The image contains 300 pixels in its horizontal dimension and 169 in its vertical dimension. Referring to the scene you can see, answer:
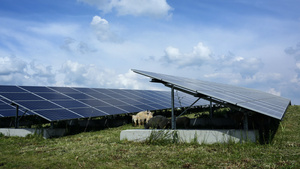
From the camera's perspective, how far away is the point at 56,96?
60.7 feet

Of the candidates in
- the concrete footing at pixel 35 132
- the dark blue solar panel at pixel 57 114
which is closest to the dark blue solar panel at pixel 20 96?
the concrete footing at pixel 35 132

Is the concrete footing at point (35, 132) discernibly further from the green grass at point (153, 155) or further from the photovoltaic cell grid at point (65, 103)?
the green grass at point (153, 155)

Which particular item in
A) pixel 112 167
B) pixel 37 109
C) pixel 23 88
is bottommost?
pixel 112 167

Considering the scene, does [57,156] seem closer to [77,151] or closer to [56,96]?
[77,151]

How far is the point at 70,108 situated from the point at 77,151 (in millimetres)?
6821

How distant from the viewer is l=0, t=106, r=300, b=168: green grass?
8211 mm

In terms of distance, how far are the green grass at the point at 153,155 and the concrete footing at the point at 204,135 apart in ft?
1.14

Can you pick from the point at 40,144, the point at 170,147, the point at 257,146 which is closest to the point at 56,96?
the point at 40,144

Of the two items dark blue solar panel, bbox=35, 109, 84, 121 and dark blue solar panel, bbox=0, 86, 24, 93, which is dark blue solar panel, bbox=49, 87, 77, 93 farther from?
dark blue solar panel, bbox=35, 109, 84, 121

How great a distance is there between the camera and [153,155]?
9.29 metres

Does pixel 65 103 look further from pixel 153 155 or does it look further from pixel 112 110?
pixel 153 155

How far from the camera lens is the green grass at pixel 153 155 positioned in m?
8.21

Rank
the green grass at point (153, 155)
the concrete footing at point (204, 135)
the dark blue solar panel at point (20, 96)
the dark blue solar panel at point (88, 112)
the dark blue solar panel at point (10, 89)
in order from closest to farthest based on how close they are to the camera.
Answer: the green grass at point (153, 155) < the concrete footing at point (204, 135) < the dark blue solar panel at point (20, 96) < the dark blue solar panel at point (88, 112) < the dark blue solar panel at point (10, 89)

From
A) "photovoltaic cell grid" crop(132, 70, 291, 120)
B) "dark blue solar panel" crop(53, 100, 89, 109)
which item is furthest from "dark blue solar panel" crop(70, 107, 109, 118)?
"photovoltaic cell grid" crop(132, 70, 291, 120)
